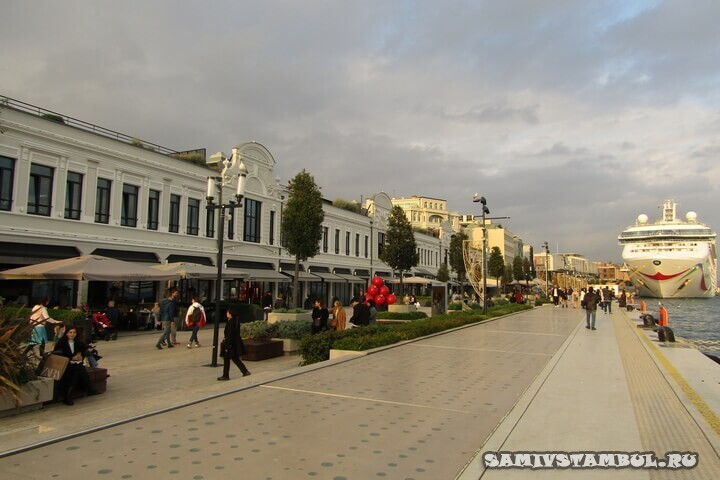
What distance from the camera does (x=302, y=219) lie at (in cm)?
2684

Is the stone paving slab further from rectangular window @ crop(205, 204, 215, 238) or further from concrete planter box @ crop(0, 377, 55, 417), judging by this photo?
rectangular window @ crop(205, 204, 215, 238)

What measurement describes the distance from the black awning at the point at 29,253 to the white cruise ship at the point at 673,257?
7839cm

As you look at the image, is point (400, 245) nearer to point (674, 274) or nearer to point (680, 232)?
point (674, 274)

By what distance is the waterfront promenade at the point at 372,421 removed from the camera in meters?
4.72

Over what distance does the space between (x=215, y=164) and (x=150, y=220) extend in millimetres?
7922

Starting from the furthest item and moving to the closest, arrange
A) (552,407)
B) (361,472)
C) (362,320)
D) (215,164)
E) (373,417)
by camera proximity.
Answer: (215,164) → (362,320) → (552,407) → (373,417) → (361,472)

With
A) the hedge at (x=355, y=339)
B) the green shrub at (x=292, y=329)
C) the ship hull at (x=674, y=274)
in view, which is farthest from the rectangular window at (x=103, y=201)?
the ship hull at (x=674, y=274)

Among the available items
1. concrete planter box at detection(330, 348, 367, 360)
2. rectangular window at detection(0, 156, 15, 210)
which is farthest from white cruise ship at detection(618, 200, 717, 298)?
rectangular window at detection(0, 156, 15, 210)

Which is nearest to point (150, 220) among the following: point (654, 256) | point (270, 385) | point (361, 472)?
point (270, 385)

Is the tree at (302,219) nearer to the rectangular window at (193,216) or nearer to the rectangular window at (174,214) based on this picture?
the rectangular window at (193,216)

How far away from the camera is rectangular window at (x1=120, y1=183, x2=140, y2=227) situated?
24.8 m

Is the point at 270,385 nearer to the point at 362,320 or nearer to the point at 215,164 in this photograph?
the point at 362,320

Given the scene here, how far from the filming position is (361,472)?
459 cm

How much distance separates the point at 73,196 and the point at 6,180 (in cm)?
286
